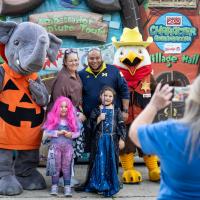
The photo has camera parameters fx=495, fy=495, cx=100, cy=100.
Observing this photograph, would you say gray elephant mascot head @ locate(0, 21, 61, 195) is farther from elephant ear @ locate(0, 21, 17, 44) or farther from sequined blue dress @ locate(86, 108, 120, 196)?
sequined blue dress @ locate(86, 108, 120, 196)

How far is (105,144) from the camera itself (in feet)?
17.7

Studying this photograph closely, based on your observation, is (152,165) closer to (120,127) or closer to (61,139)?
(120,127)

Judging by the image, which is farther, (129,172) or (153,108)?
(129,172)

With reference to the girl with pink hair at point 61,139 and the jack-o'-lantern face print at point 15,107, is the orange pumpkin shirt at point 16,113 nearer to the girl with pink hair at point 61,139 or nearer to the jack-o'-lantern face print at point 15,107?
the jack-o'-lantern face print at point 15,107

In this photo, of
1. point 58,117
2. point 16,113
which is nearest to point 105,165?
point 58,117

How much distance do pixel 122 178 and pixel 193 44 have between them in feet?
7.26

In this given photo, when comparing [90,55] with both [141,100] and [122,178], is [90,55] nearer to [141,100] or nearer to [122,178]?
[141,100]

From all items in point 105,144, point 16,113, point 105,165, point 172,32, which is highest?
point 172,32

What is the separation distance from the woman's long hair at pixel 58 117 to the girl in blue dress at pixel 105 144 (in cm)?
27

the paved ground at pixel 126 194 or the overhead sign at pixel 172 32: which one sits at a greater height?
the overhead sign at pixel 172 32

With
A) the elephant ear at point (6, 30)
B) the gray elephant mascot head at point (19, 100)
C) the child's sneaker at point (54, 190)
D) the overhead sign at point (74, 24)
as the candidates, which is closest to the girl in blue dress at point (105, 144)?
the child's sneaker at point (54, 190)

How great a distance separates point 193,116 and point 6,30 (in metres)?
3.79

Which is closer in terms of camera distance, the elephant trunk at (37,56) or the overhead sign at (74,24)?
the elephant trunk at (37,56)

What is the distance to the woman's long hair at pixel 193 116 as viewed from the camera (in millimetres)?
1955
